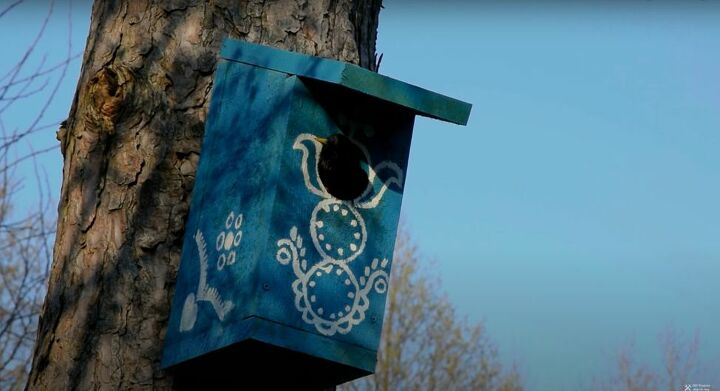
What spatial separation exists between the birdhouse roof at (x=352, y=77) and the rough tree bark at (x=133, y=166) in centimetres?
16

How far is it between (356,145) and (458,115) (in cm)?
31

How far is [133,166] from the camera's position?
131 inches

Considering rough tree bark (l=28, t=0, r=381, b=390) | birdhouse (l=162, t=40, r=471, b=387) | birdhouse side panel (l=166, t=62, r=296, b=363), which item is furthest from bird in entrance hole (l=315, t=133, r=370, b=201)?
rough tree bark (l=28, t=0, r=381, b=390)

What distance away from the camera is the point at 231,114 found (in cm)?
332

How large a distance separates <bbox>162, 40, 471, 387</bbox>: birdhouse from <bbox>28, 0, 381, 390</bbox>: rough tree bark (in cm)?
7

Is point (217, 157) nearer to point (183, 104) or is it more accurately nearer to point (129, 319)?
point (183, 104)

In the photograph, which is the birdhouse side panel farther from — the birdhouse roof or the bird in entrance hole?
the bird in entrance hole

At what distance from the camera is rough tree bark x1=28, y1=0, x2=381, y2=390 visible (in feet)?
10.5

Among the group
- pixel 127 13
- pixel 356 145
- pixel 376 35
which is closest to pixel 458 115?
pixel 356 145

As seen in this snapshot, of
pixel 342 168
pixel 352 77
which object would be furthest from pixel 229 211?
pixel 352 77

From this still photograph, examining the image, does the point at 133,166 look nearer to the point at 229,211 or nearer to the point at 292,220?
the point at 229,211

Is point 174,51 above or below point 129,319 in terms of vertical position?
above

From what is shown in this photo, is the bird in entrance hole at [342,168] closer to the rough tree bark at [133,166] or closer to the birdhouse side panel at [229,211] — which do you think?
the birdhouse side panel at [229,211]

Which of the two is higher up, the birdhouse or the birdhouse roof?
the birdhouse roof
